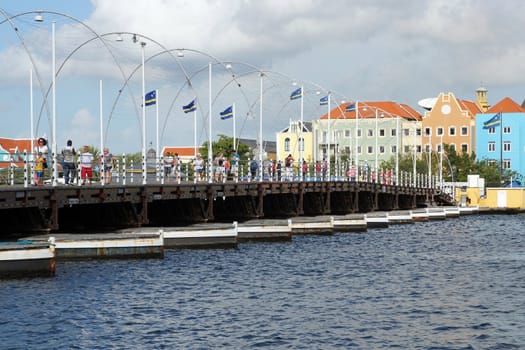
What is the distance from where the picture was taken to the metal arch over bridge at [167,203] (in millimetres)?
46156

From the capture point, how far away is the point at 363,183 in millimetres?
90125

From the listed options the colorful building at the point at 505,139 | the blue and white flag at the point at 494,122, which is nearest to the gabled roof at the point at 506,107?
the colorful building at the point at 505,139

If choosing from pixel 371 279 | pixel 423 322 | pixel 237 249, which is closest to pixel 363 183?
pixel 237 249

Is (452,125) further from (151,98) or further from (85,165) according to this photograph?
(85,165)

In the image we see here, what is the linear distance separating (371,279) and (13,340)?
19.1 metres

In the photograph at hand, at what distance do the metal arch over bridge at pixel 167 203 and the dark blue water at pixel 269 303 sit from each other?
11.5 ft

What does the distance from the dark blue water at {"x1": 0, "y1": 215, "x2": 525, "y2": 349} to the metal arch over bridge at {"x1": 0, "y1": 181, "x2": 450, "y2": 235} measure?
3.52 m

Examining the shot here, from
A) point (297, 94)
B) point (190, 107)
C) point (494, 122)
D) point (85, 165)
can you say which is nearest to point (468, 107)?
point (494, 122)

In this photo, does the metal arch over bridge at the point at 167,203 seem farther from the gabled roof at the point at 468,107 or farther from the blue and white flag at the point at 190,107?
the gabled roof at the point at 468,107

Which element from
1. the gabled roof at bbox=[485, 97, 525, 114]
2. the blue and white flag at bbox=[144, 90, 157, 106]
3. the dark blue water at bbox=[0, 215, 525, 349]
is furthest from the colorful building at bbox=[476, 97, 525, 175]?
the dark blue water at bbox=[0, 215, 525, 349]

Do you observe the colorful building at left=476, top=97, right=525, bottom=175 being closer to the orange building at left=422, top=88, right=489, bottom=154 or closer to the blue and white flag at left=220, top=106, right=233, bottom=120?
the orange building at left=422, top=88, right=489, bottom=154

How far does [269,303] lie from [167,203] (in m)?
27.2

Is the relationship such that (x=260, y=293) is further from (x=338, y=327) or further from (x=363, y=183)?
(x=363, y=183)

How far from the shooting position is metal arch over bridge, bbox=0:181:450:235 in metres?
46.2
